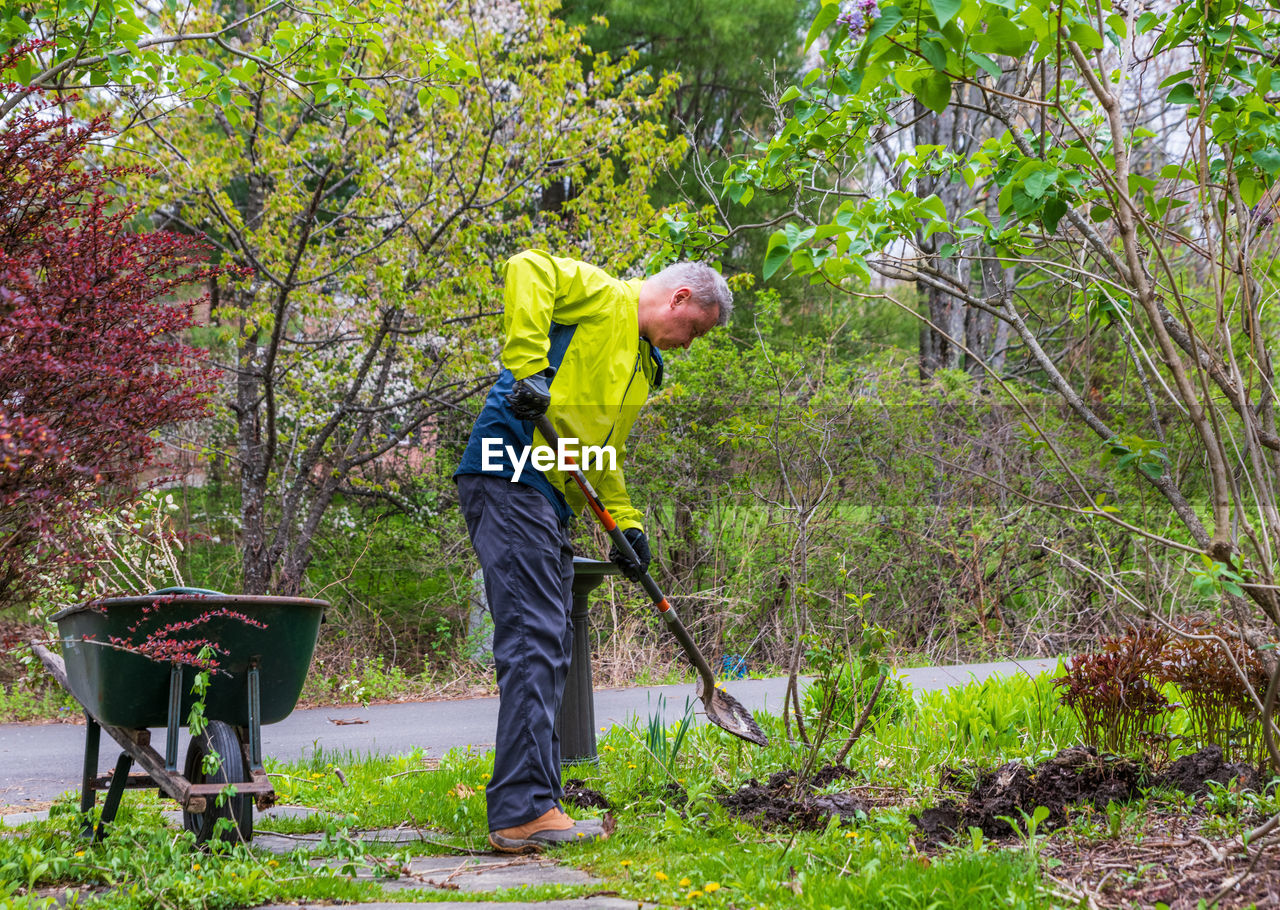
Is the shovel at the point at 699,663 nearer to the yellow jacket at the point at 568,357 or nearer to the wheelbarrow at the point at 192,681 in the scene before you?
the yellow jacket at the point at 568,357

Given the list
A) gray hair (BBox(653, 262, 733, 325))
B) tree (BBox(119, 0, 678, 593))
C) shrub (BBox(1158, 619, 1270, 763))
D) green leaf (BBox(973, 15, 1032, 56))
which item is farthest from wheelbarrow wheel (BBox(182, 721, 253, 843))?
tree (BBox(119, 0, 678, 593))

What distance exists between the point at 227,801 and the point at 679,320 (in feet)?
6.94

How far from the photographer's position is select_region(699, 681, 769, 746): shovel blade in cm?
386

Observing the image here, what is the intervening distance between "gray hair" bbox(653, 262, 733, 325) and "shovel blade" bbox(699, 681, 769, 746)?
1491 millimetres

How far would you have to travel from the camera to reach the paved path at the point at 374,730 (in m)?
4.97

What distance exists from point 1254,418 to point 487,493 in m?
2.24

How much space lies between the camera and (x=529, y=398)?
3.15 metres

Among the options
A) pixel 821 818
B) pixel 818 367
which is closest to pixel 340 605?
pixel 818 367

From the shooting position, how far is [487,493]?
333cm

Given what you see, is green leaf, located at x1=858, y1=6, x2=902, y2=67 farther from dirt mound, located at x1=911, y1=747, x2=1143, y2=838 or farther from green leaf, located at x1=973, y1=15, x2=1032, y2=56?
dirt mound, located at x1=911, y1=747, x2=1143, y2=838

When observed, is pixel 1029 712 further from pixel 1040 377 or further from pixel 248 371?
pixel 1040 377

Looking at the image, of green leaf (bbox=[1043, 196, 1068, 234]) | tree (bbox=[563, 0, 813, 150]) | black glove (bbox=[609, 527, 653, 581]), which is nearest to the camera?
green leaf (bbox=[1043, 196, 1068, 234])

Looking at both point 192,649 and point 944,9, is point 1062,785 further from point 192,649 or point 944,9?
point 192,649

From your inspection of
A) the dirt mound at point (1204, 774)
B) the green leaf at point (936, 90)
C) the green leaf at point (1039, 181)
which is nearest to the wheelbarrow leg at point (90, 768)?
the green leaf at point (936, 90)
